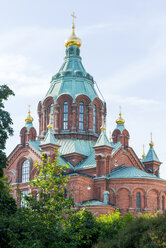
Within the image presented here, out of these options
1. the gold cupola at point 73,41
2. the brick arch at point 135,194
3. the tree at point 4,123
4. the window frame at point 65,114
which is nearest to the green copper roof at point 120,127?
the window frame at point 65,114

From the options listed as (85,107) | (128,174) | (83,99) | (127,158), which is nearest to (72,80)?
(83,99)

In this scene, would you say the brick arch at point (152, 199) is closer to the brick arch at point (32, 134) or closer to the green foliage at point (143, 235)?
the brick arch at point (32, 134)

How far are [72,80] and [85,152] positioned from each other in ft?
25.3

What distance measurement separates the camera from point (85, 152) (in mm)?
44812

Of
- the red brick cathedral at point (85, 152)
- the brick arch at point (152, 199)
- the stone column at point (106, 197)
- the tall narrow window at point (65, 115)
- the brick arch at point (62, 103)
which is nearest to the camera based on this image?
the stone column at point (106, 197)

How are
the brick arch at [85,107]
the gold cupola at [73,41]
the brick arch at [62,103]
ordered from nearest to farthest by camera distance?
the brick arch at [62,103]
the brick arch at [85,107]
the gold cupola at [73,41]

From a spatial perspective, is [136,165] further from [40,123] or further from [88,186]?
[40,123]

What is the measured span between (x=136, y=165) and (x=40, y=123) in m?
10.6

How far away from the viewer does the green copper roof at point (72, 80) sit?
47.0 metres

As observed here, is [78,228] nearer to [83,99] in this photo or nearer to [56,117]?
[56,117]

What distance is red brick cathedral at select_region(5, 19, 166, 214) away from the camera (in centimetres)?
3969

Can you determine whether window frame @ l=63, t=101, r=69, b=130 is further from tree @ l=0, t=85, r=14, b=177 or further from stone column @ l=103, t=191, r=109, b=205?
tree @ l=0, t=85, r=14, b=177

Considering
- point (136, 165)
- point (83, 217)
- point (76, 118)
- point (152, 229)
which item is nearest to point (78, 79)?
point (76, 118)

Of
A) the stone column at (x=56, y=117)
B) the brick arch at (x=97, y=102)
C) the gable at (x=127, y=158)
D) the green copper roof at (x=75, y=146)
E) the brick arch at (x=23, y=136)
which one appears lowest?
the gable at (x=127, y=158)
